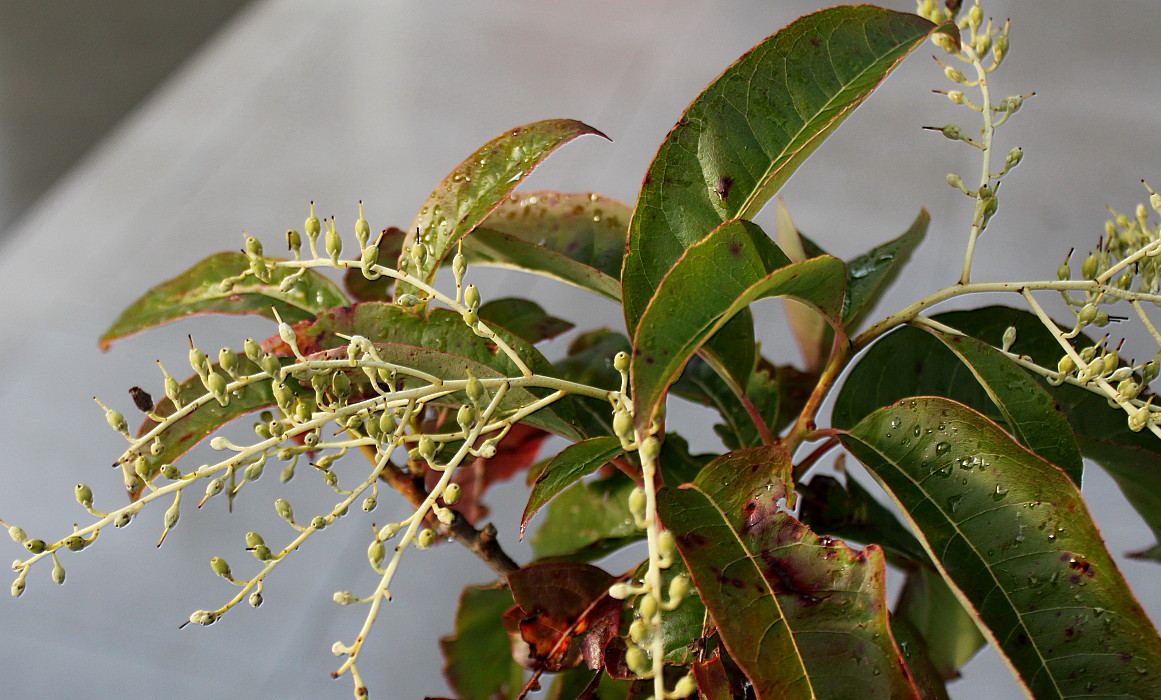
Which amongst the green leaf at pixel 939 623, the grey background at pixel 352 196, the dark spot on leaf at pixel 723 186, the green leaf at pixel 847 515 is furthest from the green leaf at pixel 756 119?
the grey background at pixel 352 196

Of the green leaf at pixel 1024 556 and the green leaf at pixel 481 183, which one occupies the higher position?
the green leaf at pixel 481 183

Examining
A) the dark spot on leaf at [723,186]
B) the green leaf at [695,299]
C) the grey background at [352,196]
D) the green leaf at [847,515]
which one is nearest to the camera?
the green leaf at [695,299]

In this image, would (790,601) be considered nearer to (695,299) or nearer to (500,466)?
(695,299)

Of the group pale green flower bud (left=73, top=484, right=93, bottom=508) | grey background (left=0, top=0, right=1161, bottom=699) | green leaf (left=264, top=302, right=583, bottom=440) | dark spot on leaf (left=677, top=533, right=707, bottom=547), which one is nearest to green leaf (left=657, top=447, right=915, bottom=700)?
dark spot on leaf (left=677, top=533, right=707, bottom=547)

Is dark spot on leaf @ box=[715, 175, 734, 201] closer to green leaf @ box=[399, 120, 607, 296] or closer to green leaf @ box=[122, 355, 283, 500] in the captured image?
green leaf @ box=[399, 120, 607, 296]

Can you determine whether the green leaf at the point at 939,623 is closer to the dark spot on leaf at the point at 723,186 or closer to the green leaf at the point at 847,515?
the green leaf at the point at 847,515

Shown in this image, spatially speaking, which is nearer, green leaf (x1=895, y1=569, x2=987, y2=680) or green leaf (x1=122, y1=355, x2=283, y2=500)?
green leaf (x1=122, y1=355, x2=283, y2=500)

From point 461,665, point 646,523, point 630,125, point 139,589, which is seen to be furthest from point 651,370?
point 630,125
